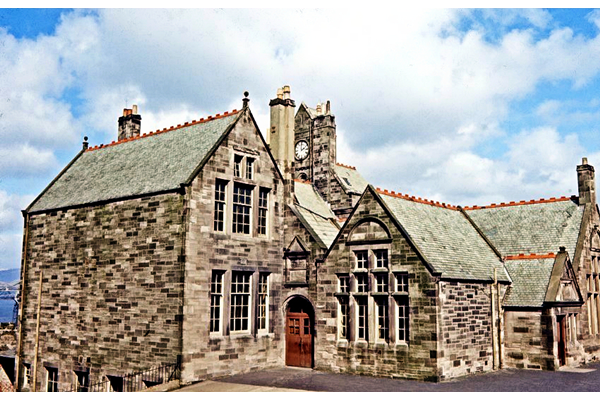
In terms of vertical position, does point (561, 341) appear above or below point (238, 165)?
below

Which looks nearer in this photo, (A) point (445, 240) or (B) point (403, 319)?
(B) point (403, 319)

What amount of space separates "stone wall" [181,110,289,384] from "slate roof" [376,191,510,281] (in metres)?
5.53

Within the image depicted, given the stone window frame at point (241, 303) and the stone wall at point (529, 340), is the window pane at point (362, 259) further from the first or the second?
the stone wall at point (529, 340)

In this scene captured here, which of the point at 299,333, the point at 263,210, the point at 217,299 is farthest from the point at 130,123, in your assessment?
the point at 299,333

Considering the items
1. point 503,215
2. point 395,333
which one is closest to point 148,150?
point 395,333

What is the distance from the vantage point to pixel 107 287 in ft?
82.4

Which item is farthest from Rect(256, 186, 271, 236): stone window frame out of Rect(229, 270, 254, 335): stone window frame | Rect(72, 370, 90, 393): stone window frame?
Rect(72, 370, 90, 393): stone window frame

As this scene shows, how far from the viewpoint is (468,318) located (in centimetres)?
2406

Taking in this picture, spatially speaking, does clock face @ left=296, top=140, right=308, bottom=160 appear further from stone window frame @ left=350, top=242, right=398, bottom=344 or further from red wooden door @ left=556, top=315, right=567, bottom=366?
red wooden door @ left=556, top=315, right=567, bottom=366

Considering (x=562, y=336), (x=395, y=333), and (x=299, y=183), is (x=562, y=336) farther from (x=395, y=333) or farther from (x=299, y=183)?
(x=299, y=183)

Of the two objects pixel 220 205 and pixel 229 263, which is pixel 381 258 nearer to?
pixel 229 263

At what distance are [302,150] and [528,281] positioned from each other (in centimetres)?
2345

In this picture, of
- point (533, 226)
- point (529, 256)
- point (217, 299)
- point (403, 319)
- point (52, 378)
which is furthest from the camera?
point (533, 226)

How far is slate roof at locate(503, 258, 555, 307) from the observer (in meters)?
26.0
